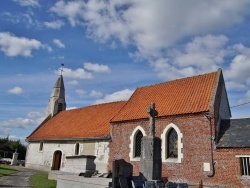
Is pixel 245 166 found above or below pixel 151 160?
below

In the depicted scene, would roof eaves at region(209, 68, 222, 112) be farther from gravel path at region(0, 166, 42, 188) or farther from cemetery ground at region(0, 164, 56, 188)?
gravel path at region(0, 166, 42, 188)

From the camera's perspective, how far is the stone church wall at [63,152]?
21325mm

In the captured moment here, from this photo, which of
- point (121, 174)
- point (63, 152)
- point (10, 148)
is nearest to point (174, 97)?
point (121, 174)

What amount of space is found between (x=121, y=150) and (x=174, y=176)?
4.91m

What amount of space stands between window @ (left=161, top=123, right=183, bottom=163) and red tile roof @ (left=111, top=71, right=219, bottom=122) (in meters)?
1.13

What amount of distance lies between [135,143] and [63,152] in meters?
8.94

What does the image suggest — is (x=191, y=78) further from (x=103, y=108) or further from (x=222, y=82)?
(x=103, y=108)

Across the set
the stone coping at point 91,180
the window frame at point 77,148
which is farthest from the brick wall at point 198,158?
the window frame at point 77,148

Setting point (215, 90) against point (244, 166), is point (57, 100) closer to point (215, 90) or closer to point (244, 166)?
point (215, 90)

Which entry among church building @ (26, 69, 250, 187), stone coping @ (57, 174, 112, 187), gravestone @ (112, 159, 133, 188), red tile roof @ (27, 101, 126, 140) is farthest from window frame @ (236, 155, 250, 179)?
red tile roof @ (27, 101, 126, 140)

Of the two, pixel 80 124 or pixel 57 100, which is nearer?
pixel 80 124

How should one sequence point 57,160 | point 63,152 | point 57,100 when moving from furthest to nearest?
point 57,100
point 57,160
point 63,152

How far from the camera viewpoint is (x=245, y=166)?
14375mm

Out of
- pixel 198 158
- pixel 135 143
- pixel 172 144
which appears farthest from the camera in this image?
pixel 135 143
